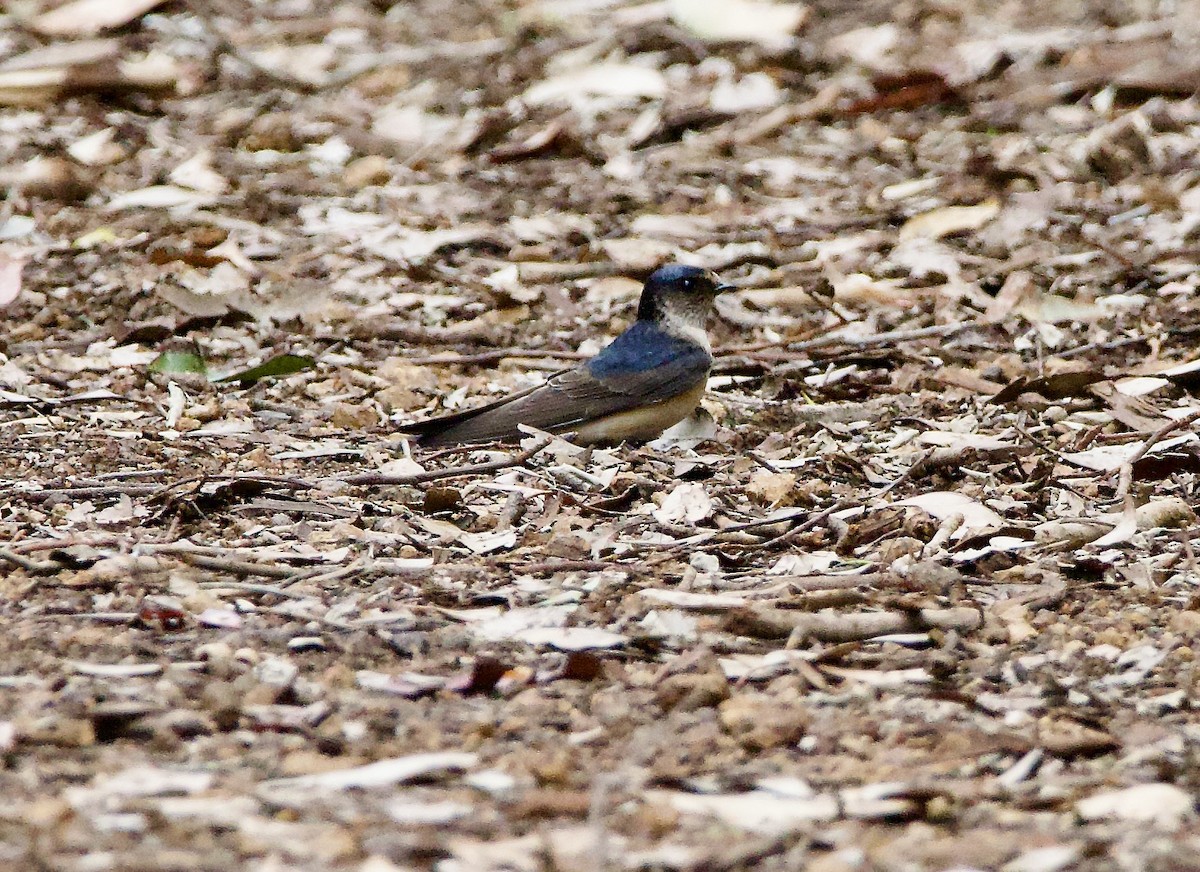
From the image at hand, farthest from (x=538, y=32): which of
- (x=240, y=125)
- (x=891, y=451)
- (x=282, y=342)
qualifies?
(x=891, y=451)

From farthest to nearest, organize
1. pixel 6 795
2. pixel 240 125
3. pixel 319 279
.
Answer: pixel 240 125
pixel 319 279
pixel 6 795

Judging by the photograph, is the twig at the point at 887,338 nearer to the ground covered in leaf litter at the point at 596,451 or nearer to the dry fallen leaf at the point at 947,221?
the ground covered in leaf litter at the point at 596,451

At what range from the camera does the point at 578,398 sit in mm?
5758

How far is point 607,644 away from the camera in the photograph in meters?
3.56

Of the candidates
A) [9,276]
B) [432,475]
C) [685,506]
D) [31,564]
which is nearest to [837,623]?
[685,506]

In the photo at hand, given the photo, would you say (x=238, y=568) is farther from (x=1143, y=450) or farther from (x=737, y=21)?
(x=737, y=21)

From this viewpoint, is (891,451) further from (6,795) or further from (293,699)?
(6,795)

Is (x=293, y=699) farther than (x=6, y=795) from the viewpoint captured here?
Yes

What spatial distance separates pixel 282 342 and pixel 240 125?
9.51ft

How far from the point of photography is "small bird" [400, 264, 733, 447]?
5.50 m

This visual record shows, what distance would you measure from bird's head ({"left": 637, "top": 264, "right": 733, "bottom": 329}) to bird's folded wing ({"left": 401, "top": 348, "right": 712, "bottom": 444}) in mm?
381

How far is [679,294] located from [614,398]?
76cm

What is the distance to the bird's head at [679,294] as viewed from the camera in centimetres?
630

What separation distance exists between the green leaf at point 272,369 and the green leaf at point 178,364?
144 mm
